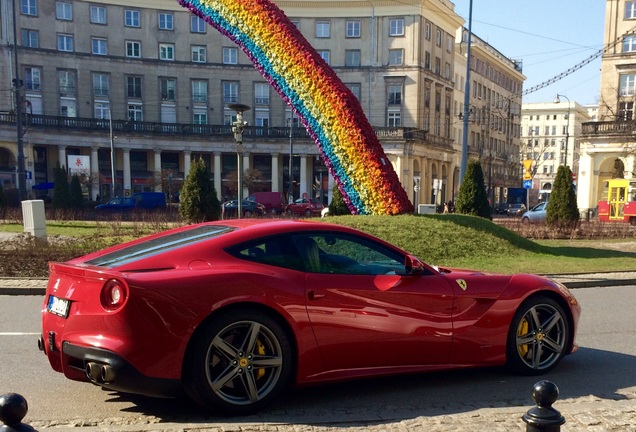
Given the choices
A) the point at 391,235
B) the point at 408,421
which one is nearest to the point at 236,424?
the point at 408,421

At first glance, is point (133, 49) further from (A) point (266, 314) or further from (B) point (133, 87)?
(A) point (266, 314)

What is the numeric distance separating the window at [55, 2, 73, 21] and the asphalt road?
204 feet

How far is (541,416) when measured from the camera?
2.78 metres

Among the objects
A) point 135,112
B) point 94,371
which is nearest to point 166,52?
point 135,112

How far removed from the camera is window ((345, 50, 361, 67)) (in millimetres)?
64875

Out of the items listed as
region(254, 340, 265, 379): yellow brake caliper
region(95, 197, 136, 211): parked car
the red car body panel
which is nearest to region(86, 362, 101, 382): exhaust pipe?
the red car body panel

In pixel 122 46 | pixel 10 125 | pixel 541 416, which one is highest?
pixel 122 46

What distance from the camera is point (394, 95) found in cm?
6562

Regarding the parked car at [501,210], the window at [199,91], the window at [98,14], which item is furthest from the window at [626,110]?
the window at [98,14]

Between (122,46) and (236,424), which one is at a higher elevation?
(122,46)

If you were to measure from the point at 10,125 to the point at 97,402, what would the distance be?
191 ft

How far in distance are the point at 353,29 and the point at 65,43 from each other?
102 ft

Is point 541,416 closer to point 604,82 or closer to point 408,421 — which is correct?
point 408,421

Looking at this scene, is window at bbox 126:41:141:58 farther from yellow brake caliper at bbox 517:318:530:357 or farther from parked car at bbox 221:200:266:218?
yellow brake caliper at bbox 517:318:530:357
